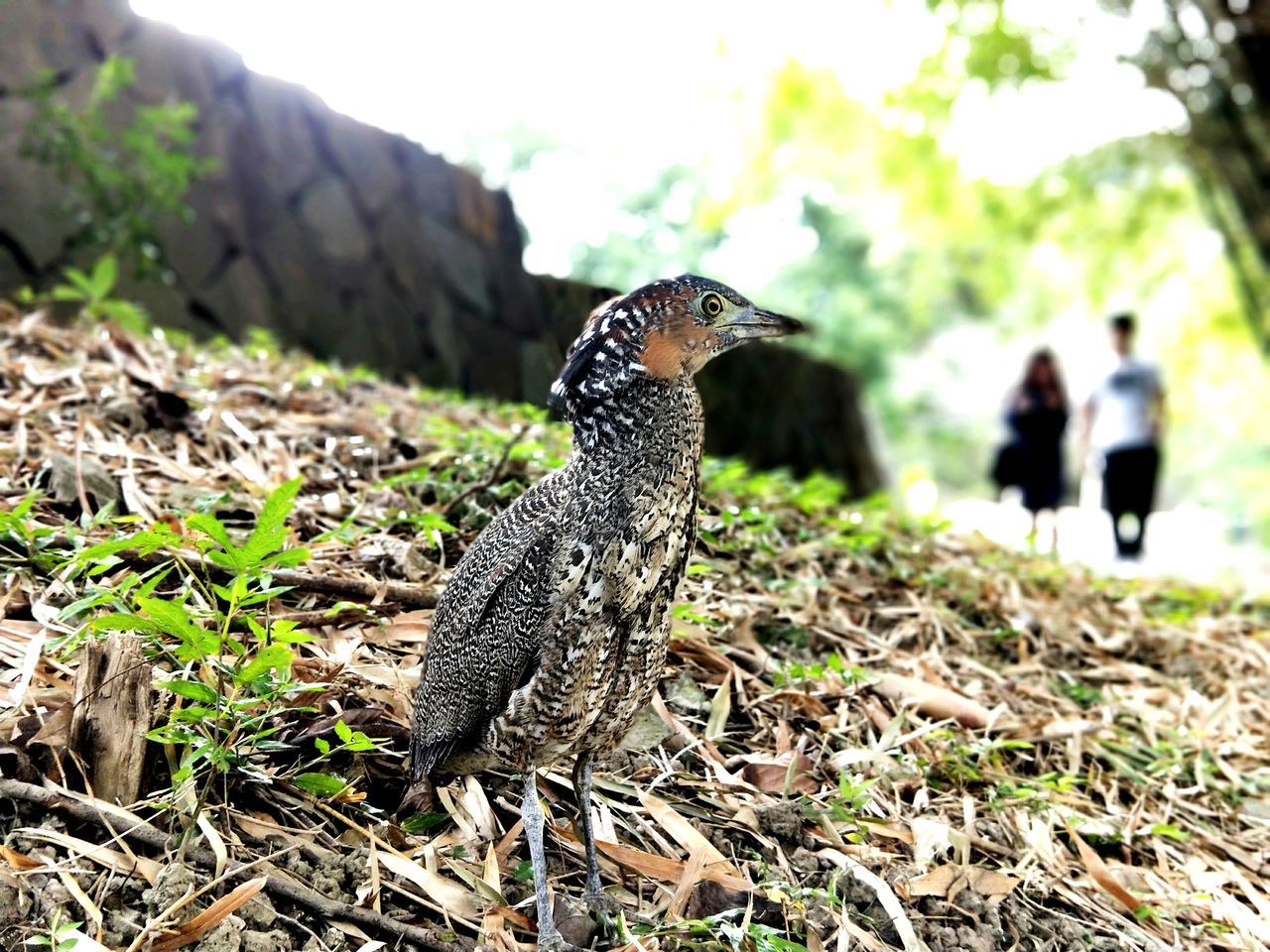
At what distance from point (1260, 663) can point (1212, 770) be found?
1.42 m

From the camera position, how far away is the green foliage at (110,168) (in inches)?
267

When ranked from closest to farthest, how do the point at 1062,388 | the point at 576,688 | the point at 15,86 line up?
the point at 576,688, the point at 15,86, the point at 1062,388

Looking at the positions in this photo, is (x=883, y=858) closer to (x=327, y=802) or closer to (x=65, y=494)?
(x=327, y=802)

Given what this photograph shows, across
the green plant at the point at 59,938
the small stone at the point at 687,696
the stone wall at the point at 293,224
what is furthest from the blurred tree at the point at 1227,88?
the green plant at the point at 59,938

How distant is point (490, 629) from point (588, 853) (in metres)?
0.58

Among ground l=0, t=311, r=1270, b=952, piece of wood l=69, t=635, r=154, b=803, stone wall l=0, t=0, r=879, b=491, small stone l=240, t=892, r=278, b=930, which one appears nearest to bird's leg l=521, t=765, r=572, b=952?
ground l=0, t=311, r=1270, b=952

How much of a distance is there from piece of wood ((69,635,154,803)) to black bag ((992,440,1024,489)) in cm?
812

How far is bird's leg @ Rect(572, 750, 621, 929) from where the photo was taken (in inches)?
100

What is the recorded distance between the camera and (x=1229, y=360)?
57.9 feet

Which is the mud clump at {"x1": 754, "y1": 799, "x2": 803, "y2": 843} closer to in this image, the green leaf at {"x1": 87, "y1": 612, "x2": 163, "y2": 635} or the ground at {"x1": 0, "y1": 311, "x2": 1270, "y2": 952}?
the ground at {"x1": 0, "y1": 311, "x2": 1270, "y2": 952}

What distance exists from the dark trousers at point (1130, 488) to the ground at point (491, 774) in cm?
439

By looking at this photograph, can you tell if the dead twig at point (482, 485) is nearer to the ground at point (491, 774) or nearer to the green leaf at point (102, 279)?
the ground at point (491, 774)

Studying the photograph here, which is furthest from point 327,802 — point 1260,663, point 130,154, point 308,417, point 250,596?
point 130,154

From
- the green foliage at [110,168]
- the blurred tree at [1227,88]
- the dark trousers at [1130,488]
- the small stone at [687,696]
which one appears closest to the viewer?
the small stone at [687,696]
